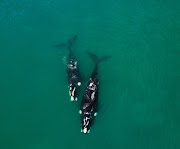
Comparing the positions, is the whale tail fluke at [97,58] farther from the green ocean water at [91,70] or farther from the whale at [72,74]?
the whale at [72,74]

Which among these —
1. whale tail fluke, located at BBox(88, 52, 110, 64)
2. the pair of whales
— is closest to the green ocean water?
whale tail fluke, located at BBox(88, 52, 110, 64)

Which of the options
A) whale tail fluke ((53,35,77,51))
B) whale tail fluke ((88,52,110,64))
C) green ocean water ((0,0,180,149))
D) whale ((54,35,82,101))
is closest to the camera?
green ocean water ((0,0,180,149))

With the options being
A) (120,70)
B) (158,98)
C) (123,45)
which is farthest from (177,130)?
(123,45)

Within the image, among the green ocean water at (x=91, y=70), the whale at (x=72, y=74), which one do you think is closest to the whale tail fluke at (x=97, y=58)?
the green ocean water at (x=91, y=70)

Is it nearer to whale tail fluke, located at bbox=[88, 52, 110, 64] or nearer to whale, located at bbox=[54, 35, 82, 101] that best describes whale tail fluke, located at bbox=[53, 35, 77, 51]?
whale, located at bbox=[54, 35, 82, 101]

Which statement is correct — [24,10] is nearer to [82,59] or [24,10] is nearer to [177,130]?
[82,59]

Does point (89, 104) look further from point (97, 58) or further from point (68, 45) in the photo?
point (68, 45)

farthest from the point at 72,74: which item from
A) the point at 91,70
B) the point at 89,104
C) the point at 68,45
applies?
the point at 68,45
